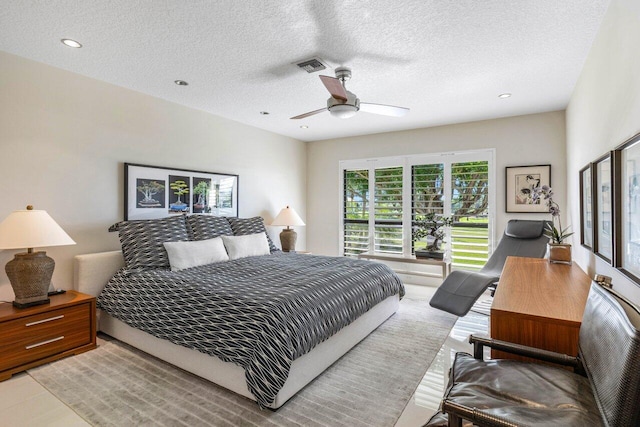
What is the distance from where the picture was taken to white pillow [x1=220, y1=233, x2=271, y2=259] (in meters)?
3.80

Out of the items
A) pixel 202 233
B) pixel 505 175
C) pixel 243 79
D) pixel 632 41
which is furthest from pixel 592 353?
pixel 505 175

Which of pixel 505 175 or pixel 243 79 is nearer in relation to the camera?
pixel 243 79

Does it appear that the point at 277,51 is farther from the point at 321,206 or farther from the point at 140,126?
the point at 321,206

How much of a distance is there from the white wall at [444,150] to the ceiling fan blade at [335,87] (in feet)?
9.22

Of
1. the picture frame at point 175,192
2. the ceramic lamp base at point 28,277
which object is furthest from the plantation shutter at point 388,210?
the ceramic lamp base at point 28,277

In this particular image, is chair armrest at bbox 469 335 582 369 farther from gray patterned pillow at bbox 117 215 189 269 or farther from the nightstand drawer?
the nightstand drawer

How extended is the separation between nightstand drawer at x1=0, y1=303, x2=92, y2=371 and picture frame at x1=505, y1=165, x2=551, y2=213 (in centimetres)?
512

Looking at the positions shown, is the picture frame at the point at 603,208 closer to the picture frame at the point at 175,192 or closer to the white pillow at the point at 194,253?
the white pillow at the point at 194,253

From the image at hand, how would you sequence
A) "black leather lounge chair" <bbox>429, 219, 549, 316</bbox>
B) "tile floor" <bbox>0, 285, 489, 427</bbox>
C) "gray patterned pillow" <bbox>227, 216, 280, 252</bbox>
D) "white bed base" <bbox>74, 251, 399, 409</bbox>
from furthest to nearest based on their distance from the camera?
"gray patterned pillow" <bbox>227, 216, 280, 252</bbox> → "black leather lounge chair" <bbox>429, 219, 549, 316</bbox> → "white bed base" <bbox>74, 251, 399, 409</bbox> → "tile floor" <bbox>0, 285, 489, 427</bbox>

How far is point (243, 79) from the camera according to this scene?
127 inches

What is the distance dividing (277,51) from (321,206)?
149 inches

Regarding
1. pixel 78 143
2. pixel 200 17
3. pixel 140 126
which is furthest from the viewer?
pixel 140 126

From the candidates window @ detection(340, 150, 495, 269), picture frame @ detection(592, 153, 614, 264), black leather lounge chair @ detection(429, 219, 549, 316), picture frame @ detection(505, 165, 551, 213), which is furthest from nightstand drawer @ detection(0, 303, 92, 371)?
picture frame @ detection(505, 165, 551, 213)

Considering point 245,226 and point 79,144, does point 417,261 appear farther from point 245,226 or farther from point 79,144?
point 79,144
